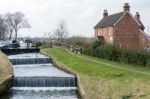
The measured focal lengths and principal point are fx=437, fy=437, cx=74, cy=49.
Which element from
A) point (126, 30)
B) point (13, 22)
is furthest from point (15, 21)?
point (126, 30)

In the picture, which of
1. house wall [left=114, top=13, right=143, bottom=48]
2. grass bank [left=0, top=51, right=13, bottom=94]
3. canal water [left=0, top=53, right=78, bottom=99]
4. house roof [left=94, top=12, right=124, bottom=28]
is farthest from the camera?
house roof [left=94, top=12, right=124, bottom=28]

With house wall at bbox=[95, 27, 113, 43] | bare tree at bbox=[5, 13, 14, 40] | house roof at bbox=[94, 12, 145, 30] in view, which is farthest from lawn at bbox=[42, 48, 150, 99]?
bare tree at bbox=[5, 13, 14, 40]

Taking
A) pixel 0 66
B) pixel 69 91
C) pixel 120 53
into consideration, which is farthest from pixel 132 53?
pixel 0 66

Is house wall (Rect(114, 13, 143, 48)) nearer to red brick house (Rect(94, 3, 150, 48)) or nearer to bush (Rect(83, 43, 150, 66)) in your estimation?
red brick house (Rect(94, 3, 150, 48))

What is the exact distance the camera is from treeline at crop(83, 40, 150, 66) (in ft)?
140

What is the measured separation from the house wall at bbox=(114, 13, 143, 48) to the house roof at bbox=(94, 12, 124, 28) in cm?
115

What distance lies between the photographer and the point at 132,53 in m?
44.2

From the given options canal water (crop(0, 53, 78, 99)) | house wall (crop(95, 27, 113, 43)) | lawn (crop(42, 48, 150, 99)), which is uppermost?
house wall (crop(95, 27, 113, 43))

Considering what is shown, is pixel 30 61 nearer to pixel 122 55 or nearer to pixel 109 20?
pixel 122 55

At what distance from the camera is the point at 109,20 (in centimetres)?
8231

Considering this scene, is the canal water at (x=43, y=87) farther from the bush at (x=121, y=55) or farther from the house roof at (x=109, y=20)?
the house roof at (x=109, y=20)

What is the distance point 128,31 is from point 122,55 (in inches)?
1220

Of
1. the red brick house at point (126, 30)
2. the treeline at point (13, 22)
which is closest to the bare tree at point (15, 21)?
the treeline at point (13, 22)

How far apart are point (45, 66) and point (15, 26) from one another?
85645 mm
